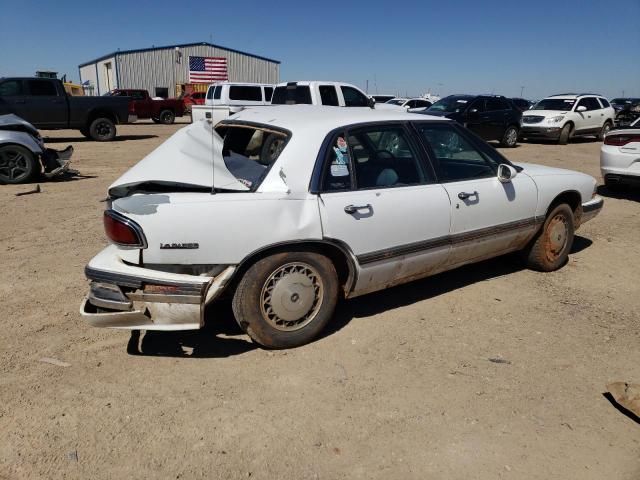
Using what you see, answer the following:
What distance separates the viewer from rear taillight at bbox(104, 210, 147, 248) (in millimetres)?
2814

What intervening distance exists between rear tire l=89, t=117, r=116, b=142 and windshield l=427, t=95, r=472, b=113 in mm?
10352

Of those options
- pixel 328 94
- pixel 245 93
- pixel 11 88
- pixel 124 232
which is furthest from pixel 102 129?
pixel 124 232

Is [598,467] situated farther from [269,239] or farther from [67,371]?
[67,371]

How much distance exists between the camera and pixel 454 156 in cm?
412

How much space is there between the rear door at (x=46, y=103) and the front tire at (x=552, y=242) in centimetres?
1495

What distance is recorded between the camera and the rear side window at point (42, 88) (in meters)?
14.7

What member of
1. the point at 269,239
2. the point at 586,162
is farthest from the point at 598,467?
the point at 586,162

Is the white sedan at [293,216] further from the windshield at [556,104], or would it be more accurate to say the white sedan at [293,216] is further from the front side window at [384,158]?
the windshield at [556,104]

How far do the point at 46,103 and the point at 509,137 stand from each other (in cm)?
1448

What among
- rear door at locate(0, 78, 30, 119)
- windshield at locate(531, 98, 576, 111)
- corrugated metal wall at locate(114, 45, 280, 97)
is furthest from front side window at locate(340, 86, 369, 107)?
corrugated metal wall at locate(114, 45, 280, 97)

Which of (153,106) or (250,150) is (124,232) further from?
(153,106)

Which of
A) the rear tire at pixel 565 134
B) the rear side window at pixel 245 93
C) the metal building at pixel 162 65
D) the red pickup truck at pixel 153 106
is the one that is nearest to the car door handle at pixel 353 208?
the rear side window at pixel 245 93

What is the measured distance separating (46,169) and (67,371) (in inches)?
279

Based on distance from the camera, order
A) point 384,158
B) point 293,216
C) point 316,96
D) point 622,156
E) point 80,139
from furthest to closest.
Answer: point 80,139 → point 316,96 → point 622,156 → point 384,158 → point 293,216
